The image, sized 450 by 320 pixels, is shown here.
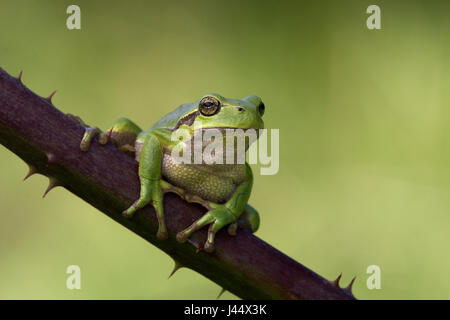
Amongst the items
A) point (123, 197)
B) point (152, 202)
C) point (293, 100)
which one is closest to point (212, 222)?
point (152, 202)

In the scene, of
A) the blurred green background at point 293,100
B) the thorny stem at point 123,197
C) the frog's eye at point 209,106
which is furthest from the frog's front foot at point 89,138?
the blurred green background at point 293,100

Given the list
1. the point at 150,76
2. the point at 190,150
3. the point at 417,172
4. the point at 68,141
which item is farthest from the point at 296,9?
the point at 68,141

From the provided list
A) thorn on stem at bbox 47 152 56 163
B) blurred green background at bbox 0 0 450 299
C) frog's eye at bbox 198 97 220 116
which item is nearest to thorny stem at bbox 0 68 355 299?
thorn on stem at bbox 47 152 56 163

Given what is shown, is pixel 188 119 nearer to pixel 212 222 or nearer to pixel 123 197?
pixel 212 222

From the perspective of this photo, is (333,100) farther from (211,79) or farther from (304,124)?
(211,79)

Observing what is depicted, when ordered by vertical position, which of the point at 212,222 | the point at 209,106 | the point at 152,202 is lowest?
the point at 212,222

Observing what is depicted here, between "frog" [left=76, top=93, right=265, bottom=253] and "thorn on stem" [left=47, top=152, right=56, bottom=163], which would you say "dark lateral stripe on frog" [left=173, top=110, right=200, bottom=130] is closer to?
"frog" [left=76, top=93, right=265, bottom=253]
